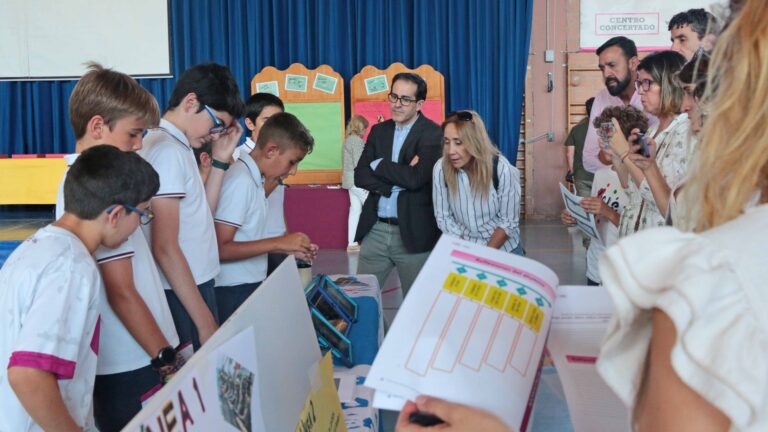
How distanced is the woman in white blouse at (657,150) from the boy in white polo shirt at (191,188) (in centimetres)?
129

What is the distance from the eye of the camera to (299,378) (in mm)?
1312

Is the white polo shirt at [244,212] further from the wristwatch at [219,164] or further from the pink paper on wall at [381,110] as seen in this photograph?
the pink paper on wall at [381,110]

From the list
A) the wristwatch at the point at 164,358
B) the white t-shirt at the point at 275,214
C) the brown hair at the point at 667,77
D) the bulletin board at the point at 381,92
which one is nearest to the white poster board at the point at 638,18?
the bulletin board at the point at 381,92

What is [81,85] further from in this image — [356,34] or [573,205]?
[356,34]

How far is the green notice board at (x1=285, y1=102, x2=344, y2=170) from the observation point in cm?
884

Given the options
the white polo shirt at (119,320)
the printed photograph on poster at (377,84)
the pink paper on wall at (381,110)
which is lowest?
the white polo shirt at (119,320)

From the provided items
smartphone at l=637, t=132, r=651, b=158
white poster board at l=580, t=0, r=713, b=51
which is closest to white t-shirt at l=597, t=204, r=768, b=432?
smartphone at l=637, t=132, r=651, b=158

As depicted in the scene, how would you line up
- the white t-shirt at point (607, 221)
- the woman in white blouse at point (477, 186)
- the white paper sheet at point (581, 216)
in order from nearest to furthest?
the white paper sheet at point (581, 216)
the white t-shirt at point (607, 221)
the woman in white blouse at point (477, 186)

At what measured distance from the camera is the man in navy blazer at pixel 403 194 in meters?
3.37

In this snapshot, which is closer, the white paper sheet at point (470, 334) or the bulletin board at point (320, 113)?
the white paper sheet at point (470, 334)

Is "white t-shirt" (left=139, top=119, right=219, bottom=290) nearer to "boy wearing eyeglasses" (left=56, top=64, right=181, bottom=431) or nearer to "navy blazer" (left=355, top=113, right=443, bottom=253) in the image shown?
"boy wearing eyeglasses" (left=56, top=64, right=181, bottom=431)

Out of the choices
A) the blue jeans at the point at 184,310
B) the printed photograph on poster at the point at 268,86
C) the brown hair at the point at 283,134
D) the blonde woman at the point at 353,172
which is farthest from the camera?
the printed photograph on poster at the point at 268,86

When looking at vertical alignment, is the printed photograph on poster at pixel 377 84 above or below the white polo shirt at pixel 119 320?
above

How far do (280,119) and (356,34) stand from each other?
698 cm
